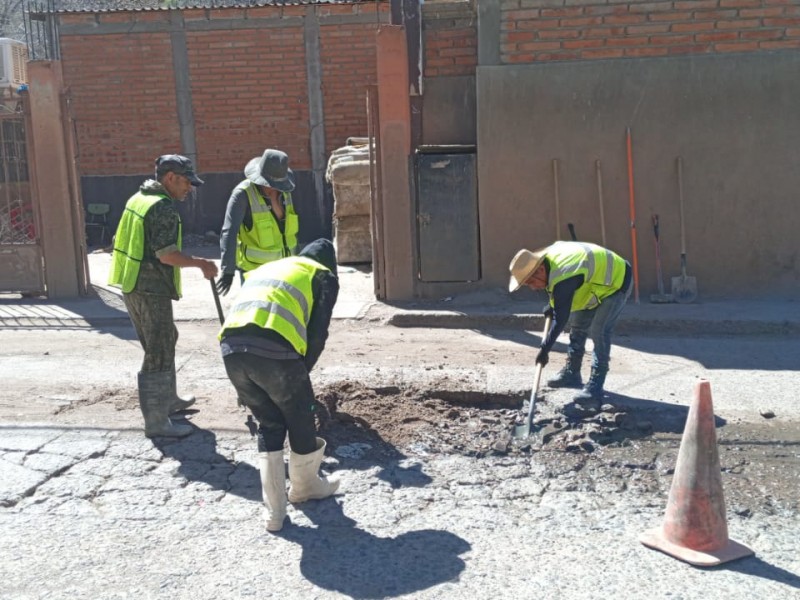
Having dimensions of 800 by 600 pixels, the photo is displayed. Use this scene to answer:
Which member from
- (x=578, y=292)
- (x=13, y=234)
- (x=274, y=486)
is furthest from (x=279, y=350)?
(x=13, y=234)

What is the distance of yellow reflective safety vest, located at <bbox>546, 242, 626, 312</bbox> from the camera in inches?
223

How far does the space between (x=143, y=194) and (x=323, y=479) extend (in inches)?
88.7

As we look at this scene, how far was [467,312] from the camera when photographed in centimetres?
916

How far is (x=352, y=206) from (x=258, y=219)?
545 centimetres

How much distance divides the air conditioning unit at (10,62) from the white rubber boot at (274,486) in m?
12.4

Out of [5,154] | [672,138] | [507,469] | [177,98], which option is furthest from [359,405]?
[177,98]

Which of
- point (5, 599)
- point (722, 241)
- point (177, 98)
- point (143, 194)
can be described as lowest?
point (5, 599)

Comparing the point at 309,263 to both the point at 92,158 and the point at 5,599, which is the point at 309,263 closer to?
the point at 5,599

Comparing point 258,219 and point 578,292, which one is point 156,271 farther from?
point 578,292

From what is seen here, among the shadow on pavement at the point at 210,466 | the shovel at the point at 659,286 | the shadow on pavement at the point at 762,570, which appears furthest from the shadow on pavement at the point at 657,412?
the shovel at the point at 659,286

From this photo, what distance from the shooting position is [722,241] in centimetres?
938

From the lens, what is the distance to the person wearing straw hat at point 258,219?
6145 mm

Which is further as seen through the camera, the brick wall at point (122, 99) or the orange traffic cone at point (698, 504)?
the brick wall at point (122, 99)

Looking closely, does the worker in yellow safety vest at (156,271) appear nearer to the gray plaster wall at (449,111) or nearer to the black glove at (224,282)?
the black glove at (224,282)
